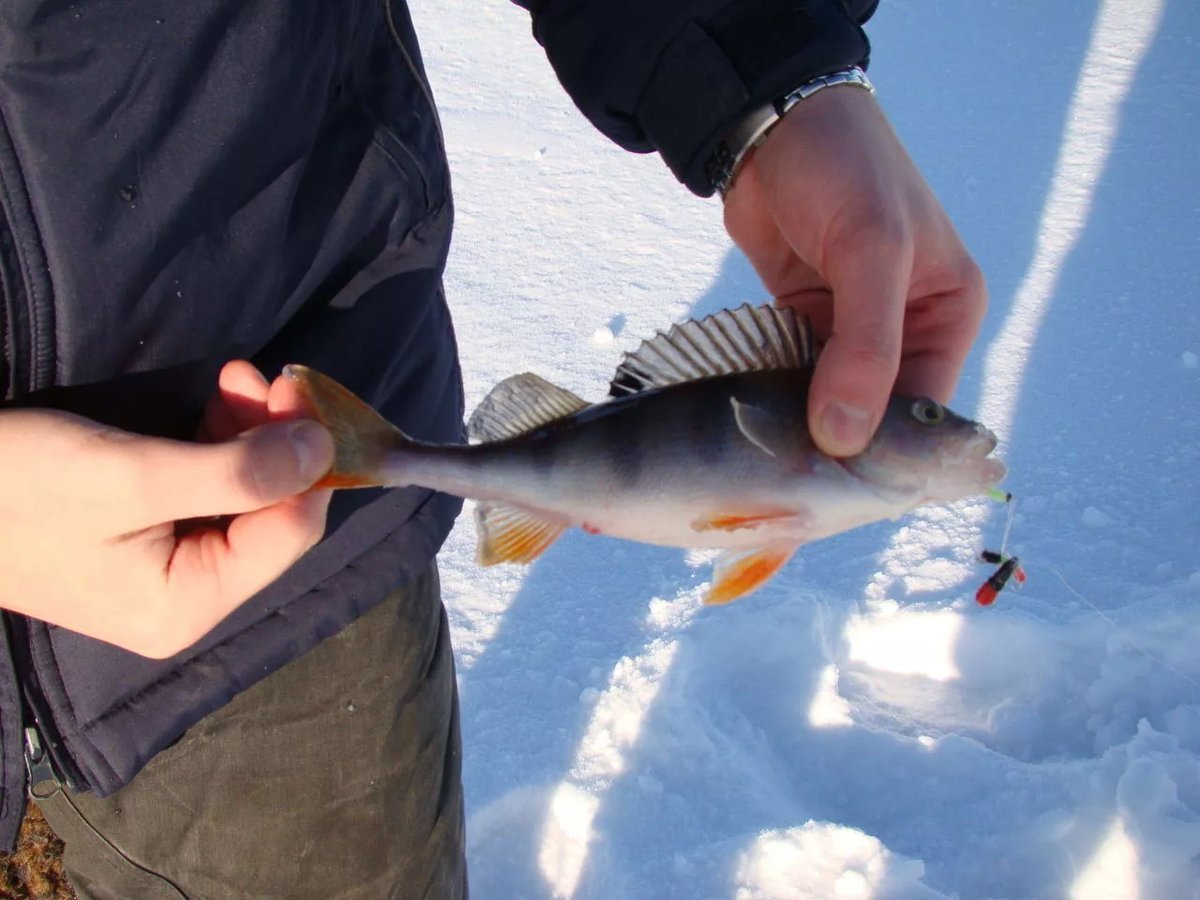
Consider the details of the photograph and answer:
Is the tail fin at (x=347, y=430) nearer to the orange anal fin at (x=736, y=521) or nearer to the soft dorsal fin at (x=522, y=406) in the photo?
the soft dorsal fin at (x=522, y=406)

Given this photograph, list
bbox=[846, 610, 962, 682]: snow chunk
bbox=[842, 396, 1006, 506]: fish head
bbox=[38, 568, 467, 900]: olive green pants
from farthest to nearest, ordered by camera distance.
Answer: bbox=[846, 610, 962, 682]: snow chunk
bbox=[38, 568, 467, 900]: olive green pants
bbox=[842, 396, 1006, 506]: fish head

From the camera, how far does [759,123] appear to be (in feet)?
5.16

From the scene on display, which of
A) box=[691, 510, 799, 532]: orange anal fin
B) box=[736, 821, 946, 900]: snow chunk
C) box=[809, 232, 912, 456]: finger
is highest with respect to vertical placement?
box=[809, 232, 912, 456]: finger

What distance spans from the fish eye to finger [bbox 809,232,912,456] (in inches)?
4.0

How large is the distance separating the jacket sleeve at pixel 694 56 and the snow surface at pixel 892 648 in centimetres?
141

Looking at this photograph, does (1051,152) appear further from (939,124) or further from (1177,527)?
(1177,527)

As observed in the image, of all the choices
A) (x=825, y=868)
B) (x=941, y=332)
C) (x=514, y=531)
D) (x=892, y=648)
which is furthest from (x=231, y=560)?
(x=892, y=648)

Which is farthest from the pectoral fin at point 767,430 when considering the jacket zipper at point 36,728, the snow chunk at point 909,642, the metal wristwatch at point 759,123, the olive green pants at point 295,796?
the snow chunk at point 909,642

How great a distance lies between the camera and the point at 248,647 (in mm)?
1540

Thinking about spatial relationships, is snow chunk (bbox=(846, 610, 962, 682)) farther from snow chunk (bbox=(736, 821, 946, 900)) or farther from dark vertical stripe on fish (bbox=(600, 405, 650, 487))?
dark vertical stripe on fish (bbox=(600, 405, 650, 487))

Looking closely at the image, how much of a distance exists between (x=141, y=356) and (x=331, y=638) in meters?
0.61

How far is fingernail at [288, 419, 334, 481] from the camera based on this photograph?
118 cm

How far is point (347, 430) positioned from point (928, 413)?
2.68 ft

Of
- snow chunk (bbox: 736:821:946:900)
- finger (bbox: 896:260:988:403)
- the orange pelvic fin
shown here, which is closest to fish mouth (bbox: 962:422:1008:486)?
finger (bbox: 896:260:988:403)
